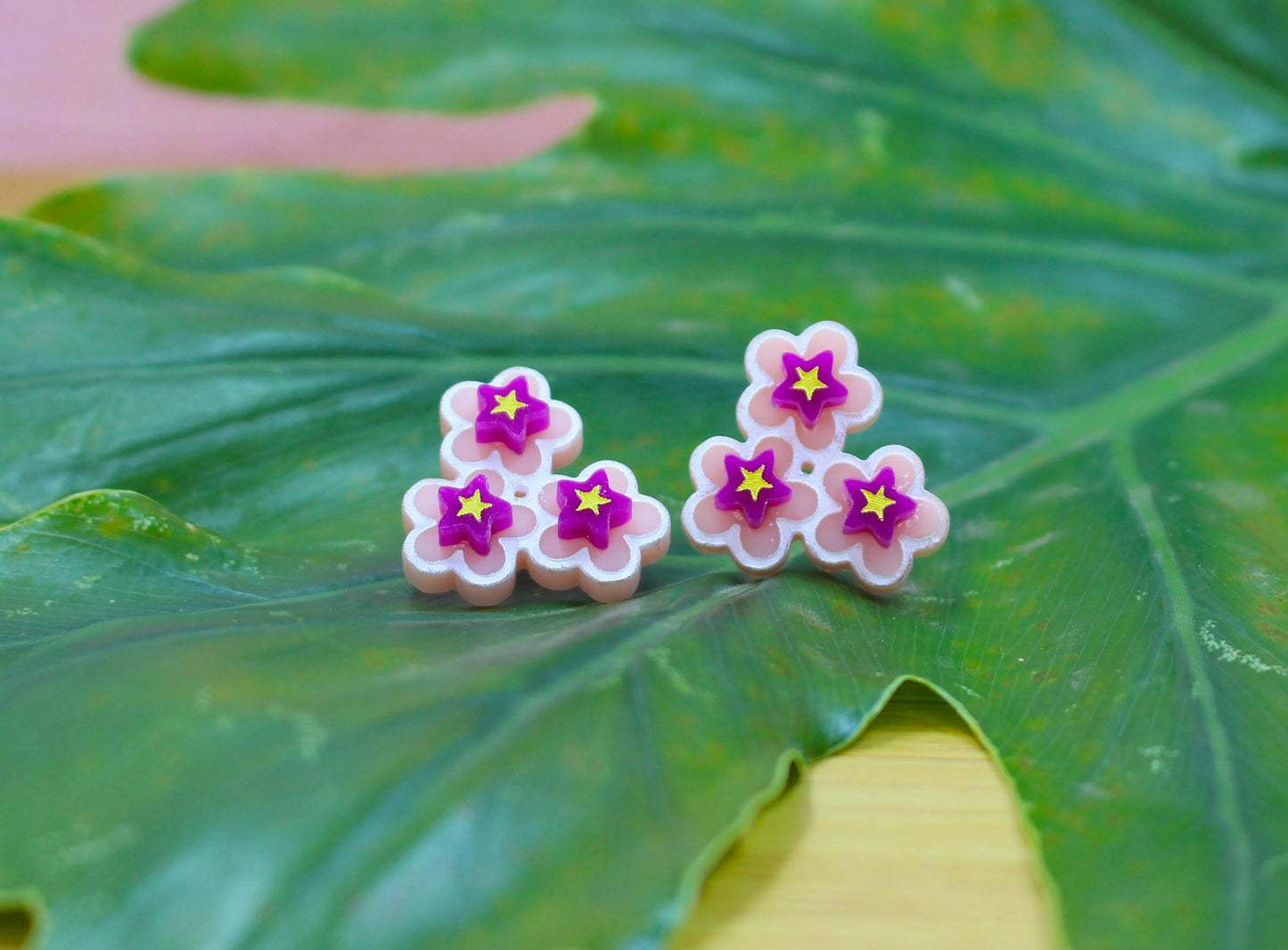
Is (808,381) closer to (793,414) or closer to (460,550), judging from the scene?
(793,414)

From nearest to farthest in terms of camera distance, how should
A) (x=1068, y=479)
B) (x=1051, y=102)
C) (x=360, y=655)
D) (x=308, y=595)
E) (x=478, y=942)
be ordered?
(x=478, y=942)
(x=360, y=655)
(x=308, y=595)
(x=1068, y=479)
(x=1051, y=102)

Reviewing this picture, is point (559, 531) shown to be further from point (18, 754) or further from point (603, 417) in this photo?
point (18, 754)

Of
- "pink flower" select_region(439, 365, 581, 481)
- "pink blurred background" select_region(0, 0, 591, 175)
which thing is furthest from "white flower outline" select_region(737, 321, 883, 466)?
"pink blurred background" select_region(0, 0, 591, 175)

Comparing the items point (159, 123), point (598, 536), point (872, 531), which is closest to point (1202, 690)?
point (872, 531)

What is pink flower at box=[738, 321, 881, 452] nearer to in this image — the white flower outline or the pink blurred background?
the white flower outline

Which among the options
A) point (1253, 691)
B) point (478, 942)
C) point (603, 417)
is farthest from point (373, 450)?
point (1253, 691)

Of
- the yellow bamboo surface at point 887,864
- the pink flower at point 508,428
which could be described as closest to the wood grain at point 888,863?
the yellow bamboo surface at point 887,864
